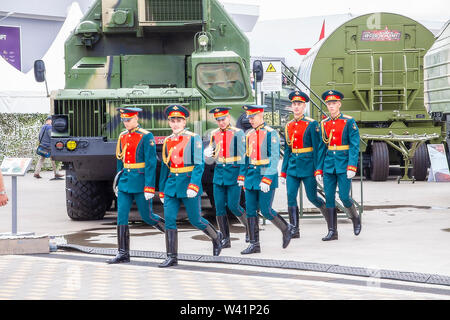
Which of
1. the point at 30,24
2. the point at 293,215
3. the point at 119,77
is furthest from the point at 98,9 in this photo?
the point at 30,24

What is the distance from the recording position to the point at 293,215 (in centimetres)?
1078

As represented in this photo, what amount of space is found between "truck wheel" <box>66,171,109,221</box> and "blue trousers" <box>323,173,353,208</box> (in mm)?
4010

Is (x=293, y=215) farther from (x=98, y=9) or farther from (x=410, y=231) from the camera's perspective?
(x=98, y=9)

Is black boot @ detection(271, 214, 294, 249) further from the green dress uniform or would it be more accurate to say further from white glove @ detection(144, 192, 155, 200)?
white glove @ detection(144, 192, 155, 200)

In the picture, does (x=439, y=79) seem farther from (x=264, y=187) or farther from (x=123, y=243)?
(x=123, y=243)

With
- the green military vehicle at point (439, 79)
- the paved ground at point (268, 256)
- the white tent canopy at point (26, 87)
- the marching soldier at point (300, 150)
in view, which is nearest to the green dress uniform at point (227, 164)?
the paved ground at point (268, 256)

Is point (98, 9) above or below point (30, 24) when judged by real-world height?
below

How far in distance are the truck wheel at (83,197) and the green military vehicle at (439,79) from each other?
5.70 meters

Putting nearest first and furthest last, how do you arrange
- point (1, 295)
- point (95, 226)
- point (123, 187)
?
1. point (1, 295)
2. point (123, 187)
3. point (95, 226)

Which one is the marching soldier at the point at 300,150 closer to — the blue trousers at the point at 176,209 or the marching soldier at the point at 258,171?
the marching soldier at the point at 258,171

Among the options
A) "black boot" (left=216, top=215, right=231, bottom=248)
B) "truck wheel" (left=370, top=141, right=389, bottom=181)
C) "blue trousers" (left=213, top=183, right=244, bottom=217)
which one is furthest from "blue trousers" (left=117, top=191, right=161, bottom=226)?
Result: "truck wheel" (left=370, top=141, right=389, bottom=181)

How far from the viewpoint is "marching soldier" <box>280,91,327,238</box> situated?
10.5 m
